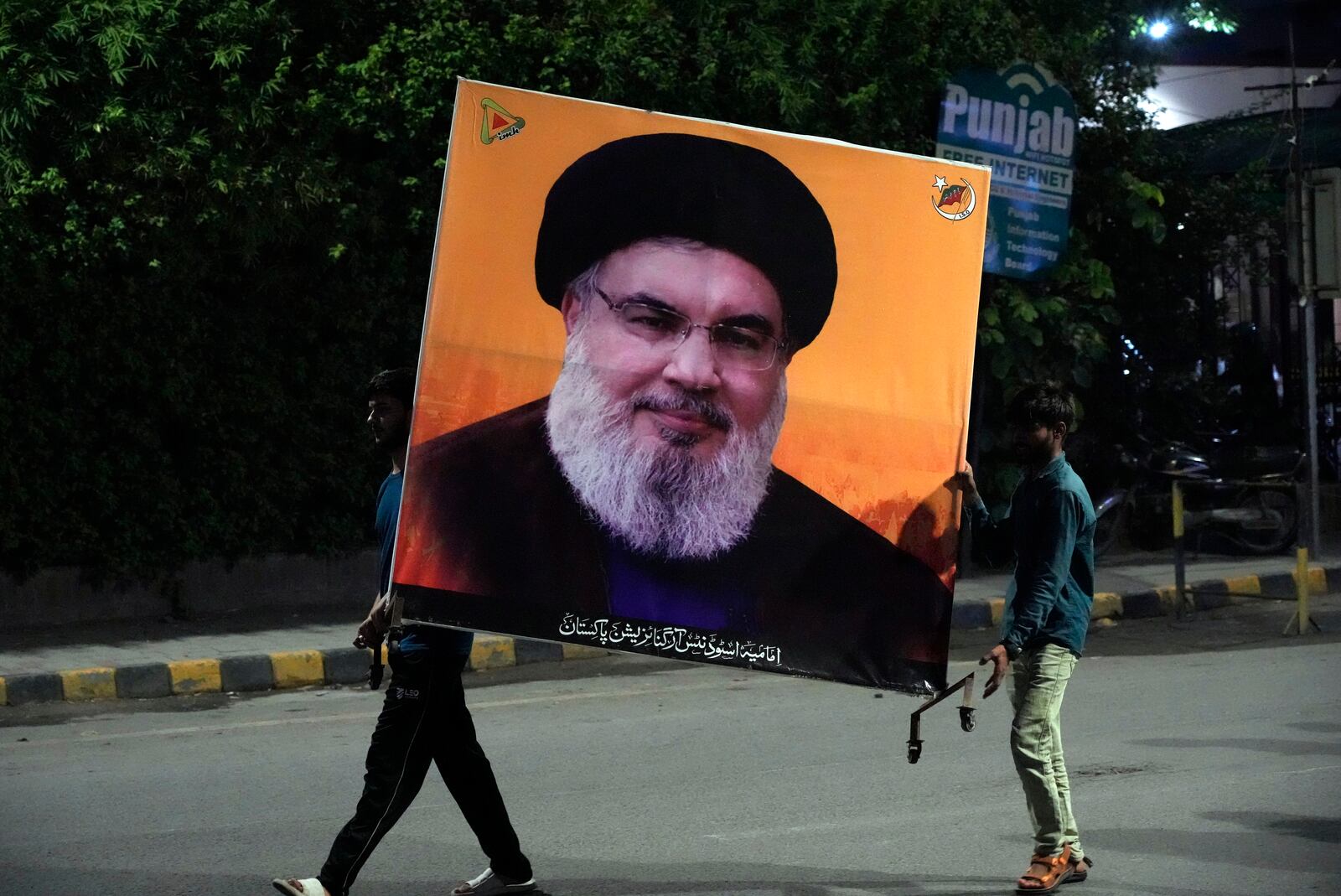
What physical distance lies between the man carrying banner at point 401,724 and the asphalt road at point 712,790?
577 millimetres

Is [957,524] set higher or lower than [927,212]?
lower

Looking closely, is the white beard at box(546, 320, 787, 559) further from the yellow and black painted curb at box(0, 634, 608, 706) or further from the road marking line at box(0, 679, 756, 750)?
the yellow and black painted curb at box(0, 634, 608, 706)

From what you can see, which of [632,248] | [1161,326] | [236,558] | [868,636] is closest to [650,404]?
[632,248]

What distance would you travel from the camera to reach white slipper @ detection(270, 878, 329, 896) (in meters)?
4.19

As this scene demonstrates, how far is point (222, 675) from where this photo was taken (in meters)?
9.21

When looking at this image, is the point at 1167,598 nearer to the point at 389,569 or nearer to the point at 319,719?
the point at 319,719

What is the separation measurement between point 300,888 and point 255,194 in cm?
654

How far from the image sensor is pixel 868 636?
411 cm

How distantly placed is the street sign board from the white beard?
29.8 feet

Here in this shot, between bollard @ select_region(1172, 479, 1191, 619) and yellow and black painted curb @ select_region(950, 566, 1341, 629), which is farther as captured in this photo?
yellow and black painted curb @ select_region(950, 566, 1341, 629)

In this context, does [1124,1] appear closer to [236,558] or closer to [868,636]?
[236,558]

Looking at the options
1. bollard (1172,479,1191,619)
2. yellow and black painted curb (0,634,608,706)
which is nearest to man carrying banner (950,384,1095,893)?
yellow and black painted curb (0,634,608,706)

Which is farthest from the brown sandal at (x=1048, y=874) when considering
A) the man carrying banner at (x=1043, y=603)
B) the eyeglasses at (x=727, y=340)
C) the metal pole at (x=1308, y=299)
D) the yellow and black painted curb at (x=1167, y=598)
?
the metal pole at (x=1308, y=299)

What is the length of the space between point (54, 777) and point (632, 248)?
12.9 ft
